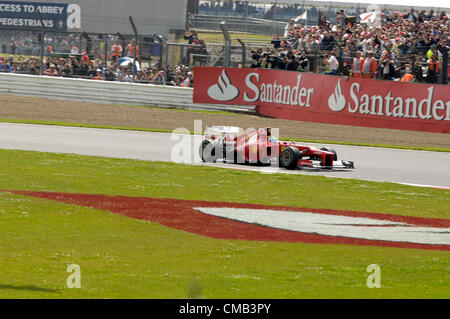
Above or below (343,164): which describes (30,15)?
above

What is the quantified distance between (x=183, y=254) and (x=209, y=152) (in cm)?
913

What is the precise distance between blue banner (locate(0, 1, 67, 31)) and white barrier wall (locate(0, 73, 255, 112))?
1532 centimetres

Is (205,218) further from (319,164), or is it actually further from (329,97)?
(329,97)

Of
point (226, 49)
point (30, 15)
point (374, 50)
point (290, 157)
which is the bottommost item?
point (290, 157)

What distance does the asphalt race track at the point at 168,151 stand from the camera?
17.1 metres

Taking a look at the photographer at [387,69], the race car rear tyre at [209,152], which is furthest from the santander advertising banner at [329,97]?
the race car rear tyre at [209,152]

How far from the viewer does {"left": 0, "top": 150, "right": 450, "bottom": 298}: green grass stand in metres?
7.12

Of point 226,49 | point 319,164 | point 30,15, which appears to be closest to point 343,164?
point 319,164

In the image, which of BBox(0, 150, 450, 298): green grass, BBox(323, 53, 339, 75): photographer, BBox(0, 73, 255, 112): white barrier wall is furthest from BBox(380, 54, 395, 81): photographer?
BBox(0, 150, 450, 298): green grass

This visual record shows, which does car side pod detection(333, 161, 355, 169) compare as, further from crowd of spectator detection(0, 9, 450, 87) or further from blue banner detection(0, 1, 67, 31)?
blue banner detection(0, 1, 67, 31)

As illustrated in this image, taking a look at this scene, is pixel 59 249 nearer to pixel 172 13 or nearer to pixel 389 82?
pixel 389 82

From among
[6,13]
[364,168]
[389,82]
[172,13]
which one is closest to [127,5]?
[172,13]

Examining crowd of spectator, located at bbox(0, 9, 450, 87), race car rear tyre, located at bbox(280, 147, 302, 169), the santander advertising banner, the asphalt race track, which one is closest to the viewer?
race car rear tyre, located at bbox(280, 147, 302, 169)

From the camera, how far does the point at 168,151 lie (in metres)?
19.5
